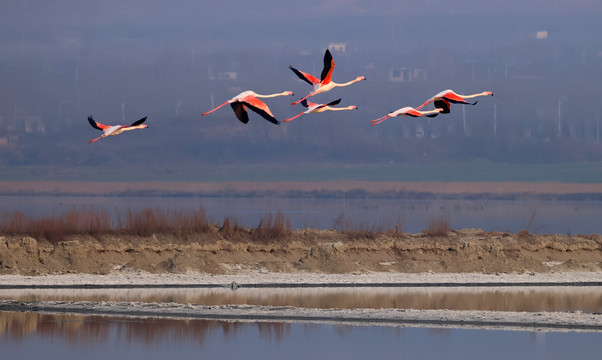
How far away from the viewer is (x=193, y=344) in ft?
80.6

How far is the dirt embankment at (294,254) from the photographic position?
42031mm

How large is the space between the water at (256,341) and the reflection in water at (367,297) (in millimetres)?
5047

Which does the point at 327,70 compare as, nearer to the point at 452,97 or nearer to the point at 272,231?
the point at 452,97

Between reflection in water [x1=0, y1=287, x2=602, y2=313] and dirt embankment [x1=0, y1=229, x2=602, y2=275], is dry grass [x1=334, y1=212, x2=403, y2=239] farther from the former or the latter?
reflection in water [x1=0, y1=287, x2=602, y2=313]

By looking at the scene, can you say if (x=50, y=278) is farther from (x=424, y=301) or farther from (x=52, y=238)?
(x=424, y=301)

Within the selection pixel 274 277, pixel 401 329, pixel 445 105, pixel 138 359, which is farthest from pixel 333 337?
pixel 274 277

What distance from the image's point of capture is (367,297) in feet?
116

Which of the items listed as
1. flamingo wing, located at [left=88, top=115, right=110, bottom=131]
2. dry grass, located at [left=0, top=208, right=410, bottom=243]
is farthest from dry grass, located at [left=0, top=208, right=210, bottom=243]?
flamingo wing, located at [left=88, top=115, right=110, bottom=131]

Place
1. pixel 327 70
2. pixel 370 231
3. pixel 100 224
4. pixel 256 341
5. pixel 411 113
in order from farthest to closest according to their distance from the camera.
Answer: pixel 370 231 → pixel 100 224 → pixel 256 341 → pixel 411 113 → pixel 327 70

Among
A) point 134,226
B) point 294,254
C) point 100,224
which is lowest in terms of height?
point 294,254

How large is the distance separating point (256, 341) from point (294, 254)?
2143 cm

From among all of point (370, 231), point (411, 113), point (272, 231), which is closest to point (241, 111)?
point (411, 113)

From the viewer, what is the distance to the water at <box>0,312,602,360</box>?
2322 cm

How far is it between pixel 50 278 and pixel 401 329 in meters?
16.8
